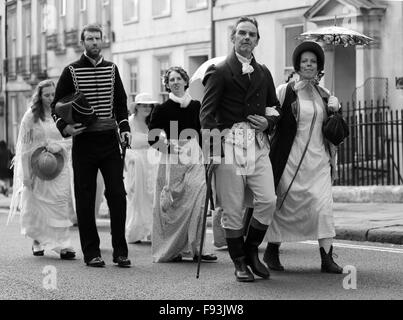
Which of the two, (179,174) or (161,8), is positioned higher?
(161,8)

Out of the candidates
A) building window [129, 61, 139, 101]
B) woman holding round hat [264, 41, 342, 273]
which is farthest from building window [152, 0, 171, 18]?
woman holding round hat [264, 41, 342, 273]

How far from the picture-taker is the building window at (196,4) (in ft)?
90.5

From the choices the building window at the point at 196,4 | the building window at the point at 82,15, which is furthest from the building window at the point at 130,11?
the building window at the point at 196,4

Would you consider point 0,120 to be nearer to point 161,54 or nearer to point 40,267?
point 161,54

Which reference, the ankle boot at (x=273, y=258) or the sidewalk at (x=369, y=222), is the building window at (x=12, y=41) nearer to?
the sidewalk at (x=369, y=222)

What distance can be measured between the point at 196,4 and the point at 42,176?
690 inches

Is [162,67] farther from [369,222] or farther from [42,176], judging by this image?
[42,176]

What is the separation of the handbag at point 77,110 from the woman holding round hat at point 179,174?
89 centimetres

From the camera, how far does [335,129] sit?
8.69 m

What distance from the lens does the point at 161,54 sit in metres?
30.1

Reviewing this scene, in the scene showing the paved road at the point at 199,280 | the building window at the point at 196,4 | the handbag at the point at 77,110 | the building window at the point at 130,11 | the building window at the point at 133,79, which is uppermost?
the building window at the point at 130,11

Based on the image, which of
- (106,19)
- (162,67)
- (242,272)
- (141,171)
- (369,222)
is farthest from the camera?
(106,19)

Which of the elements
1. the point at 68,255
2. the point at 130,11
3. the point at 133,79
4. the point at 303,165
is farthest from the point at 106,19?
the point at 303,165
